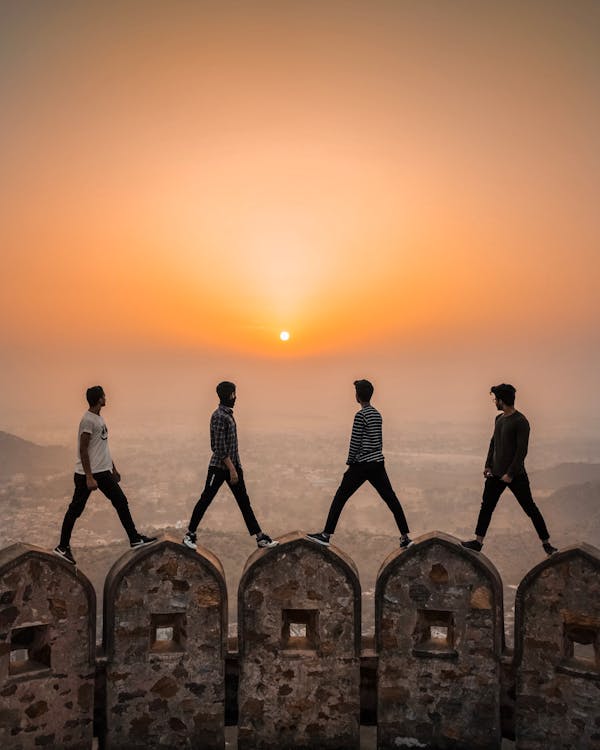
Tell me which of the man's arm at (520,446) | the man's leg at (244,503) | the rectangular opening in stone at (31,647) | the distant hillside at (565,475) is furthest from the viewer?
the distant hillside at (565,475)

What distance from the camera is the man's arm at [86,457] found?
6762 millimetres

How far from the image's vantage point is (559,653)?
6828 millimetres

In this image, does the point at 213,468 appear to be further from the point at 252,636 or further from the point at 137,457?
the point at 137,457

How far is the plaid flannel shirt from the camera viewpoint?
7.18 metres

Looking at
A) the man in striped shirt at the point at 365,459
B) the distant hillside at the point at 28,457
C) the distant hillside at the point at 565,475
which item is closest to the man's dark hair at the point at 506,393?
the man in striped shirt at the point at 365,459

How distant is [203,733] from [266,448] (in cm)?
12020

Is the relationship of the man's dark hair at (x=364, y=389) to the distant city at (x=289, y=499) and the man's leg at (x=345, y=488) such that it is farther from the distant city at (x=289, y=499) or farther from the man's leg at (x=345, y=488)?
the distant city at (x=289, y=499)

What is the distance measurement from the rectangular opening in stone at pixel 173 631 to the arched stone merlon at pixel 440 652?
7.34 feet

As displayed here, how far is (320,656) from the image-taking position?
7055 mm

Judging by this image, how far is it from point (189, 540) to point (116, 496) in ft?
3.17

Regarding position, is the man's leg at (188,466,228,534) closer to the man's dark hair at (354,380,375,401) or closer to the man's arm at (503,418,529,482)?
the man's dark hair at (354,380,375,401)

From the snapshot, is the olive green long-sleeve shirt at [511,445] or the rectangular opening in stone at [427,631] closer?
the olive green long-sleeve shirt at [511,445]

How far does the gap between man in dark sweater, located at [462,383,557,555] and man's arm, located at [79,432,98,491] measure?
4.21 m

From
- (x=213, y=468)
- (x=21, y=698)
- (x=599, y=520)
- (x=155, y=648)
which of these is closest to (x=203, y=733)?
(x=155, y=648)
